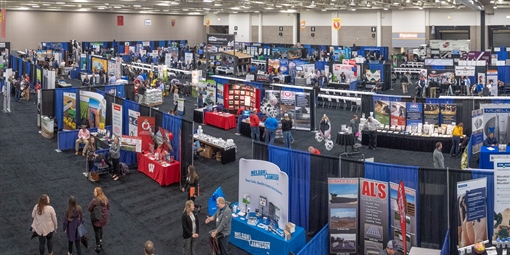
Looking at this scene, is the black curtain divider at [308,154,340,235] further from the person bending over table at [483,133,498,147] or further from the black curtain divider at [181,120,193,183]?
the person bending over table at [483,133,498,147]

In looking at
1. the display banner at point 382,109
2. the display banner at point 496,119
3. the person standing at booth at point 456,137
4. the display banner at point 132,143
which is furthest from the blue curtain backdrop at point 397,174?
the display banner at point 382,109

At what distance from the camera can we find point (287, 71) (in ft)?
107

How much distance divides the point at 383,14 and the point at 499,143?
1226 inches

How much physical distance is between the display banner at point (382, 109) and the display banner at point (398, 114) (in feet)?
0.58

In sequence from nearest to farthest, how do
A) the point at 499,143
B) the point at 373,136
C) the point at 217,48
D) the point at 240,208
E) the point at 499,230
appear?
the point at 499,230
the point at 240,208
the point at 499,143
the point at 373,136
the point at 217,48

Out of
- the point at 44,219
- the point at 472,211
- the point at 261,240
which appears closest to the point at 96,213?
the point at 44,219

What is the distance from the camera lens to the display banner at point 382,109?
17.4m

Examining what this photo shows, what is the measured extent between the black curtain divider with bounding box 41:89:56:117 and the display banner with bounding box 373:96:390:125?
1195 centimetres

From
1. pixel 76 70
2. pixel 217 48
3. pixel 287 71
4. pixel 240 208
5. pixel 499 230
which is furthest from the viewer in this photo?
pixel 76 70

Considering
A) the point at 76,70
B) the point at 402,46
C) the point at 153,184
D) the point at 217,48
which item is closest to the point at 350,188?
the point at 153,184

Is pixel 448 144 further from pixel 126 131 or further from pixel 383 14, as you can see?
pixel 383 14

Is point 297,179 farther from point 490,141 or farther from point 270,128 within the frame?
point 490,141

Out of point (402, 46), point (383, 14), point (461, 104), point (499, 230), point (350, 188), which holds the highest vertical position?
point (383, 14)

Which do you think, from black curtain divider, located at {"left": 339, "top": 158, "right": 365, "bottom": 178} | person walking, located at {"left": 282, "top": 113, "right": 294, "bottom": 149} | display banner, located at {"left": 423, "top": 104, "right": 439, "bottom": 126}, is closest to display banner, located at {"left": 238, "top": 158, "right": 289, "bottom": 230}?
black curtain divider, located at {"left": 339, "top": 158, "right": 365, "bottom": 178}
